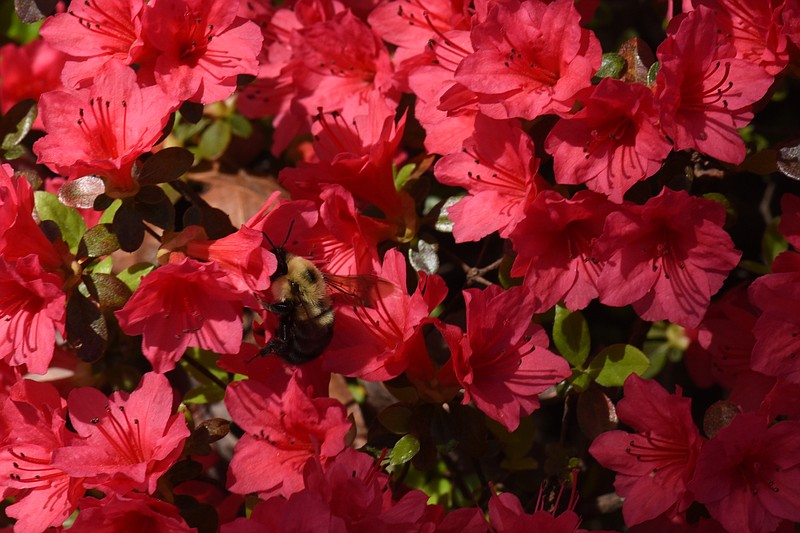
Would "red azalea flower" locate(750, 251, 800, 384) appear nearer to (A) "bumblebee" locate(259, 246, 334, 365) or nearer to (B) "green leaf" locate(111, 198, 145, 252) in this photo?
(A) "bumblebee" locate(259, 246, 334, 365)

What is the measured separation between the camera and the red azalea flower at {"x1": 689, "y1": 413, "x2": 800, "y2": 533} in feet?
5.45

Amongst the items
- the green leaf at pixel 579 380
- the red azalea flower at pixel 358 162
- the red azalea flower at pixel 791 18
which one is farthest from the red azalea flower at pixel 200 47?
the red azalea flower at pixel 791 18

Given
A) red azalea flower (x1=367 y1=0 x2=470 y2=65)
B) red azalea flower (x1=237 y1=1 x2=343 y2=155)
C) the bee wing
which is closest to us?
the bee wing

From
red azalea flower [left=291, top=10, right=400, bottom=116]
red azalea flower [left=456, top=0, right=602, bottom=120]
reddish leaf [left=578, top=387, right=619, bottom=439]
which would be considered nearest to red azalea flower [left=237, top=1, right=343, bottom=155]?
red azalea flower [left=291, top=10, right=400, bottom=116]

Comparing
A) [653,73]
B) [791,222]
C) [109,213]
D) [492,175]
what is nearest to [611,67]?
[653,73]

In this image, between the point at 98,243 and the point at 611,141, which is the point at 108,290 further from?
the point at 611,141

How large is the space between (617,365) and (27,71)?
71.3 inches

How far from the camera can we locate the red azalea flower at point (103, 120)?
181 centimetres

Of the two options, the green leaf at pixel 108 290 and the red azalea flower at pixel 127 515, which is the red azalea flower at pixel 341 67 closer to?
the green leaf at pixel 108 290

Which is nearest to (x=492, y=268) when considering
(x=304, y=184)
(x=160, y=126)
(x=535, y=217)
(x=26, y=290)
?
(x=535, y=217)

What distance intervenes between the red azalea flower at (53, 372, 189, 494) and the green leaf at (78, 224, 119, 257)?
281mm

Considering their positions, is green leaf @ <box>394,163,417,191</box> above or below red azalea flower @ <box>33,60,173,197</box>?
below

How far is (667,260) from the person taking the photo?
179 centimetres

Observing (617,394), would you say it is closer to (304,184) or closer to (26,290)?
(304,184)
